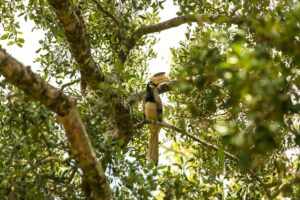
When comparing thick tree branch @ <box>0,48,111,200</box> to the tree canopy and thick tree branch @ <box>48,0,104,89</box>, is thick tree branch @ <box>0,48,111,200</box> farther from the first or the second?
thick tree branch @ <box>48,0,104,89</box>

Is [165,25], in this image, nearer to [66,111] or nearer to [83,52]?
[83,52]

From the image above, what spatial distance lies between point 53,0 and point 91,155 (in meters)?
2.06

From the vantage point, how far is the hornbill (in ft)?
23.8

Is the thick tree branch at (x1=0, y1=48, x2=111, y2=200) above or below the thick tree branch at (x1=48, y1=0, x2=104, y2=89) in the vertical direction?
below

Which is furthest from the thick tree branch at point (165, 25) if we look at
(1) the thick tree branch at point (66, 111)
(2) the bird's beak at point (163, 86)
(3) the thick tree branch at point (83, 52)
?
(1) the thick tree branch at point (66, 111)

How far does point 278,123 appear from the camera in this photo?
2299 millimetres

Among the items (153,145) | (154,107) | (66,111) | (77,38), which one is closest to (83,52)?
(77,38)

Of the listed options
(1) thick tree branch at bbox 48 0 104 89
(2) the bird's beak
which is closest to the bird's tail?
(2) the bird's beak

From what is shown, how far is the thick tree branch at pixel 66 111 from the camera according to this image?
13.9 feet

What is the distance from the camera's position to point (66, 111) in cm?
455

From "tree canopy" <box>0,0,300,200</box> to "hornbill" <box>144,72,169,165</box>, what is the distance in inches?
4.5

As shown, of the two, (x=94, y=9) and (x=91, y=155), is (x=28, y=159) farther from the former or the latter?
(x=94, y=9)

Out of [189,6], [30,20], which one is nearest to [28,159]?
[189,6]

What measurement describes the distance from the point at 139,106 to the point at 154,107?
4.52ft
